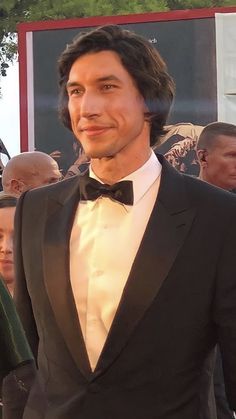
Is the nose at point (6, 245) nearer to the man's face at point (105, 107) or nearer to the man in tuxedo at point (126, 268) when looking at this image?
the man in tuxedo at point (126, 268)

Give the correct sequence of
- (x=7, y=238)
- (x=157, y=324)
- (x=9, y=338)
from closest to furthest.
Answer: (x=9, y=338) → (x=157, y=324) → (x=7, y=238)

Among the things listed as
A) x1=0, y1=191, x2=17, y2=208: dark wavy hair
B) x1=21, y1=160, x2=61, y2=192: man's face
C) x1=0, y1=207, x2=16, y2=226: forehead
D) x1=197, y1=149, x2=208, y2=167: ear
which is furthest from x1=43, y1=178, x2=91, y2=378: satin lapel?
x1=21, y1=160, x2=61, y2=192: man's face

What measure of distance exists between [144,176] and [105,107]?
24 centimetres

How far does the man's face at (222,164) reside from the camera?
215 inches

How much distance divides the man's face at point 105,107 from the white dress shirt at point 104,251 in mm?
115

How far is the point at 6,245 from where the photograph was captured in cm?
451

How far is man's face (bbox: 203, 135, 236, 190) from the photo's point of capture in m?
5.46

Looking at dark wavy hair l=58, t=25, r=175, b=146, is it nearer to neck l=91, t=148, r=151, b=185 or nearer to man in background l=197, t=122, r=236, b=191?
neck l=91, t=148, r=151, b=185

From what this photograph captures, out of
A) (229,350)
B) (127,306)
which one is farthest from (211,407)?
(127,306)

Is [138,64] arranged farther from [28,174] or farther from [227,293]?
[28,174]

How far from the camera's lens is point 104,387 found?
9.34 ft

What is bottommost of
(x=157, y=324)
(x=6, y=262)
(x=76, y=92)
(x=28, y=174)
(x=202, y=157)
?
(x=6, y=262)

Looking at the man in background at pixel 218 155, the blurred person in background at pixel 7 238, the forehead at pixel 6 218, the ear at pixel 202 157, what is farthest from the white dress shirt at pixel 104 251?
the ear at pixel 202 157

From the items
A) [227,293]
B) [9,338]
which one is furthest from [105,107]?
[9,338]
